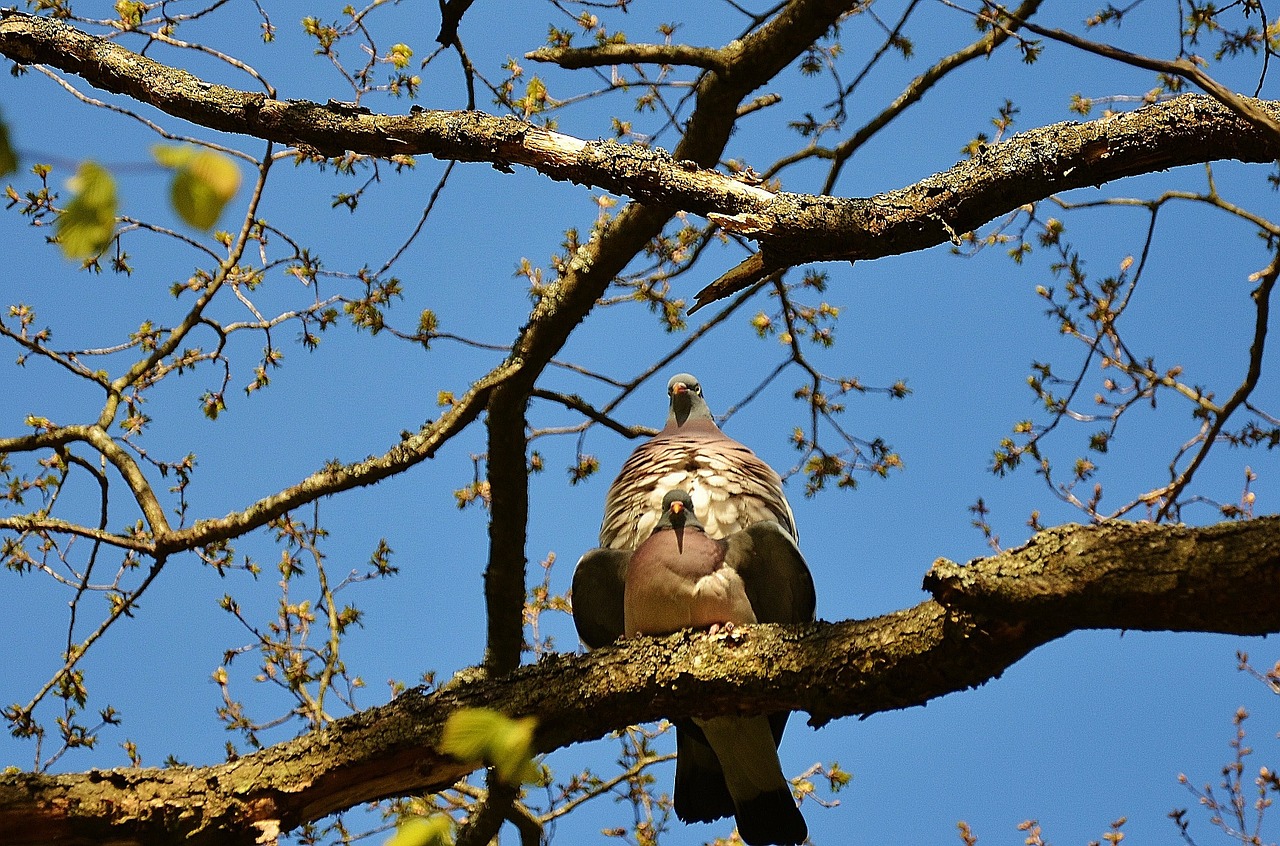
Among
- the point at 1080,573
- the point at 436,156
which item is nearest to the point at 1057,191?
the point at 1080,573

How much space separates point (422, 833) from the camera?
4.65ft

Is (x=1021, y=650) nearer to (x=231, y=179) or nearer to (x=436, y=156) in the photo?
(x=231, y=179)

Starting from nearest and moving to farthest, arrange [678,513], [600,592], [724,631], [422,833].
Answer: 1. [422,833]
2. [724,631]
3. [678,513]
4. [600,592]

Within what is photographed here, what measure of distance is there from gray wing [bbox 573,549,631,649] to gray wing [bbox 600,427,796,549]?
108 mm

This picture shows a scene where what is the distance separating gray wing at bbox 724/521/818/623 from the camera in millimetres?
3568

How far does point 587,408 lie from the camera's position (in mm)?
4531

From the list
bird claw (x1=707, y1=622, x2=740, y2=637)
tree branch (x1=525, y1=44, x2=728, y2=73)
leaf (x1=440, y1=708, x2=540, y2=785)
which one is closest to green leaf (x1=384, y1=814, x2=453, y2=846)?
leaf (x1=440, y1=708, x2=540, y2=785)

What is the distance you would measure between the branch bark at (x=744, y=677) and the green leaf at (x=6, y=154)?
1921 millimetres

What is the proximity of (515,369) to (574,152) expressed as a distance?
1.12 m

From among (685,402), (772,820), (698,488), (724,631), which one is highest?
(685,402)

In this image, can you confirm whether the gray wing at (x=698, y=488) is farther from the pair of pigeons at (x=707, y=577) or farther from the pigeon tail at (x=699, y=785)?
the pigeon tail at (x=699, y=785)

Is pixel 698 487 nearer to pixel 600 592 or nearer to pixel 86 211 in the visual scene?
pixel 600 592

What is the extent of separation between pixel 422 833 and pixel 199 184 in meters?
0.89

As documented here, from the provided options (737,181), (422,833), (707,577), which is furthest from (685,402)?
(422,833)
